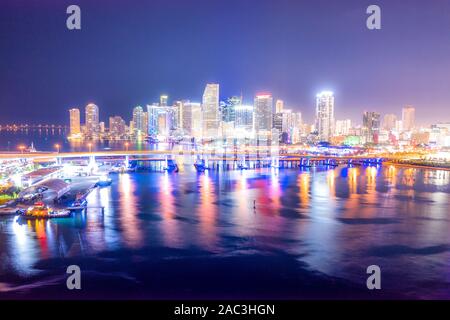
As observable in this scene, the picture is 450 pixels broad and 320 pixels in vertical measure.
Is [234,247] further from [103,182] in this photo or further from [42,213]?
[103,182]

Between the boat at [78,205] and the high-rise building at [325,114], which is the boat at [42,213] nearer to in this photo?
the boat at [78,205]

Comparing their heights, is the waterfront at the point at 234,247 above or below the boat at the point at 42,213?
below

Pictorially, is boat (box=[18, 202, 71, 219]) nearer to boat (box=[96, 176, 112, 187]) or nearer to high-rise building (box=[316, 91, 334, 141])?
boat (box=[96, 176, 112, 187])

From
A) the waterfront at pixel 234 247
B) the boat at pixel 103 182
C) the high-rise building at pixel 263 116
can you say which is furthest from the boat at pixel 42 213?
the high-rise building at pixel 263 116

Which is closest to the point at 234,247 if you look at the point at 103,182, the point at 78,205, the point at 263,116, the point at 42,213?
the point at 42,213

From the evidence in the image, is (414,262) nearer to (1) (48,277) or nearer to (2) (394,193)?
(1) (48,277)

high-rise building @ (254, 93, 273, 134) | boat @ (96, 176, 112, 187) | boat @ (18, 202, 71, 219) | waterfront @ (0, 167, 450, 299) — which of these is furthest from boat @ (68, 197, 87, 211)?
high-rise building @ (254, 93, 273, 134)
